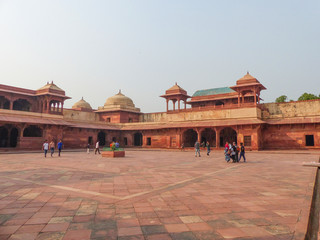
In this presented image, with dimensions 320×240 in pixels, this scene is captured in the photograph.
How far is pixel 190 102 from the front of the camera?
3322 cm

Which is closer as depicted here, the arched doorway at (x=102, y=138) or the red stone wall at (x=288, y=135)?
the red stone wall at (x=288, y=135)

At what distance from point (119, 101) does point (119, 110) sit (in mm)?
2272

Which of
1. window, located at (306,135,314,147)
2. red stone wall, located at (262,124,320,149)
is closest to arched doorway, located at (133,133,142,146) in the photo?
red stone wall, located at (262,124,320,149)

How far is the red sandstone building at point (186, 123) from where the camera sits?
70.5 ft

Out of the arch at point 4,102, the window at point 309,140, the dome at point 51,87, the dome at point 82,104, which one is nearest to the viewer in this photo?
the window at point 309,140

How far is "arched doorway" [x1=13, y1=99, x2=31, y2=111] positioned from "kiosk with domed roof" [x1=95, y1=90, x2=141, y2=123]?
10353 mm

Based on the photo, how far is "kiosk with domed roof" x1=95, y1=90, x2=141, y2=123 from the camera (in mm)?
34500

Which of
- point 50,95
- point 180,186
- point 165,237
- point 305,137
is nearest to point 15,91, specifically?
point 50,95

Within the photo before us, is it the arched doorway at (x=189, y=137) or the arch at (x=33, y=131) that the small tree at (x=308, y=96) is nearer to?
the arched doorway at (x=189, y=137)

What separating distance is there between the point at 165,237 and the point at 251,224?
1318mm

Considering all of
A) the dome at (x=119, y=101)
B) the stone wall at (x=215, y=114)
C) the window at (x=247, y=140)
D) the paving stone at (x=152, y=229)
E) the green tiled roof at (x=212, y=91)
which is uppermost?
the green tiled roof at (x=212, y=91)

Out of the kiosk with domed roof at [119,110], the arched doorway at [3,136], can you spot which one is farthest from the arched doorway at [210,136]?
the arched doorway at [3,136]

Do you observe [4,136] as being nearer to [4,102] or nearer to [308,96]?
[4,102]

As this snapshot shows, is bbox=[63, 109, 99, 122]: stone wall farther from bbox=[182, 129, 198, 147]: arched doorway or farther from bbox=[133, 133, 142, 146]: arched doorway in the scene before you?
bbox=[182, 129, 198, 147]: arched doorway
